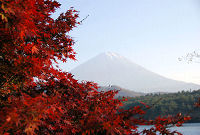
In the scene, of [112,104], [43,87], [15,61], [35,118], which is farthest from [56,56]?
[35,118]

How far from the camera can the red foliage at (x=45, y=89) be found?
2842 millimetres

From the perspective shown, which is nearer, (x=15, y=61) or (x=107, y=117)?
(x=107, y=117)

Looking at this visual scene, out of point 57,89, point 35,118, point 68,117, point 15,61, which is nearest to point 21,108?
point 35,118

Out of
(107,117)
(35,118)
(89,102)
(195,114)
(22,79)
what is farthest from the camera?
(195,114)

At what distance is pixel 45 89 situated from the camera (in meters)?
4.74

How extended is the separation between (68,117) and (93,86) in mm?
1145

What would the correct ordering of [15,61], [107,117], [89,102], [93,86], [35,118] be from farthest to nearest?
[93,86] → [89,102] → [15,61] → [107,117] → [35,118]

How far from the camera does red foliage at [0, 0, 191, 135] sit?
9.32 ft

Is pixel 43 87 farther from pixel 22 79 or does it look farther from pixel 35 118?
pixel 35 118

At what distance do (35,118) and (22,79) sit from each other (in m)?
1.73

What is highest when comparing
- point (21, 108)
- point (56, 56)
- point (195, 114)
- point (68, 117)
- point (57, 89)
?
point (56, 56)

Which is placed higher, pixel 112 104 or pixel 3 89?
pixel 3 89

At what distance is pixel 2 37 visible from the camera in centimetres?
378

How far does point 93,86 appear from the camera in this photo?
16.8ft
